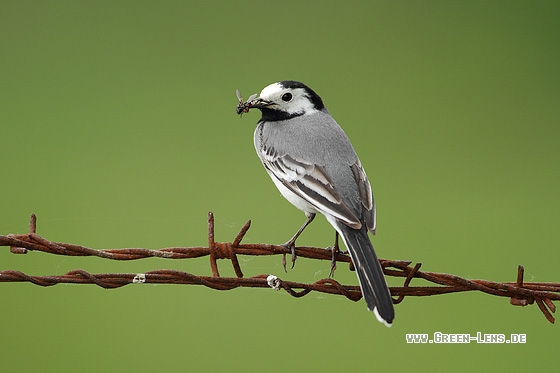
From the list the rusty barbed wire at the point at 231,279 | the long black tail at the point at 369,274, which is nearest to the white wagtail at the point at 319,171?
the long black tail at the point at 369,274

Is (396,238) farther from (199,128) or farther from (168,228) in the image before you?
(199,128)

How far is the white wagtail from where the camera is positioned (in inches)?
156

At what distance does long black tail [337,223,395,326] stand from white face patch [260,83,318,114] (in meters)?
1.38

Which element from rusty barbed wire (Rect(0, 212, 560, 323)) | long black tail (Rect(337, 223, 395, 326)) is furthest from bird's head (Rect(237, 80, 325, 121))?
rusty barbed wire (Rect(0, 212, 560, 323))

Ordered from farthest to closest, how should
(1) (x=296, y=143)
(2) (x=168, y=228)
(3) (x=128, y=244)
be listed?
(2) (x=168, y=228) → (3) (x=128, y=244) → (1) (x=296, y=143)

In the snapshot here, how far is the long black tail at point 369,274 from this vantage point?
373 centimetres

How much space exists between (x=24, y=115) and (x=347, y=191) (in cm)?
848

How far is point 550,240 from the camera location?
905 cm

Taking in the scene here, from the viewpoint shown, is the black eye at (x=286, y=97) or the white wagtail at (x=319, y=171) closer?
the white wagtail at (x=319, y=171)

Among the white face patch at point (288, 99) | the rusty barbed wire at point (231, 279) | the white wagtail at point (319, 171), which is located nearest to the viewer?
the rusty barbed wire at point (231, 279)

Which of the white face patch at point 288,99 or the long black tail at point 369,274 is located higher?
the white face patch at point 288,99

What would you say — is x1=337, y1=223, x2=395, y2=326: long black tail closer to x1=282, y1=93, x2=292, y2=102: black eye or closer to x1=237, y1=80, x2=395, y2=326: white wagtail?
x1=237, y1=80, x2=395, y2=326: white wagtail

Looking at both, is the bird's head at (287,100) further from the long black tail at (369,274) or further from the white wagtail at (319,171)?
the long black tail at (369,274)

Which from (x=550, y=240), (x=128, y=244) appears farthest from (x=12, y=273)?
(x=550, y=240)
